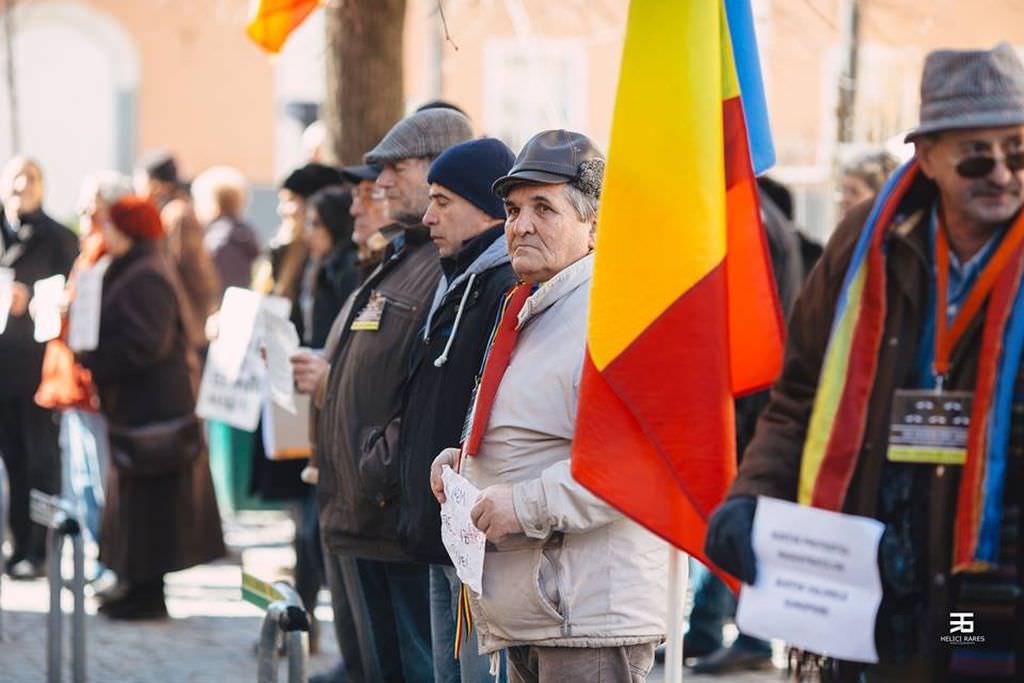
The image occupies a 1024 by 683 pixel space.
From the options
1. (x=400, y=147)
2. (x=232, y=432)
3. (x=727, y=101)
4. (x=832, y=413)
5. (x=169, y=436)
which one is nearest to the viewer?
(x=832, y=413)

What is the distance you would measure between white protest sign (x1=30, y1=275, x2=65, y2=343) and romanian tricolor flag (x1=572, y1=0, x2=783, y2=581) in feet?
18.8

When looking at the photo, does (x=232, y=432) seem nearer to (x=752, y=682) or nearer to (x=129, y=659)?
(x=129, y=659)

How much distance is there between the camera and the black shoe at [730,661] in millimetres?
7750

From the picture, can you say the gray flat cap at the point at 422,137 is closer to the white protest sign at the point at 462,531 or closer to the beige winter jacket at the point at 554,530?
the beige winter jacket at the point at 554,530

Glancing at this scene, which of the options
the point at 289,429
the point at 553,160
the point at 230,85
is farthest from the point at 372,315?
the point at 230,85

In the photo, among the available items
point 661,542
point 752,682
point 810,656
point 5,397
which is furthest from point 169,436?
point 810,656

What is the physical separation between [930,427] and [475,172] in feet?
6.78

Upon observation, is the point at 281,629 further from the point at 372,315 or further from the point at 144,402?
the point at 144,402

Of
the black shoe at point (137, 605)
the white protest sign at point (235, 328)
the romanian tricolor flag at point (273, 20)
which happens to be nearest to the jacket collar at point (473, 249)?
the white protest sign at point (235, 328)

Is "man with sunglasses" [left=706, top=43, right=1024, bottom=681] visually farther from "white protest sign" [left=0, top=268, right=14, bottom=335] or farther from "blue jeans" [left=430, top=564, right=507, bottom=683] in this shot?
"white protest sign" [left=0, top=268, right=14, bottom=335]

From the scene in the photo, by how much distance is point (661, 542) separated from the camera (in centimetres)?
457

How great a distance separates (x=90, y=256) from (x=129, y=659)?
230 centimetres

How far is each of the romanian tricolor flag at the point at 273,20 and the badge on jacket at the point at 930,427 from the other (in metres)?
4.67

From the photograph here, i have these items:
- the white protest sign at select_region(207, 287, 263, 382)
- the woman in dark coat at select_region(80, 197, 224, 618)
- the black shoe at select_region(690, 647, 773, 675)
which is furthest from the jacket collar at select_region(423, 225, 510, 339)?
the woman in dark coat at select_region(80, 197, 224, 618)
